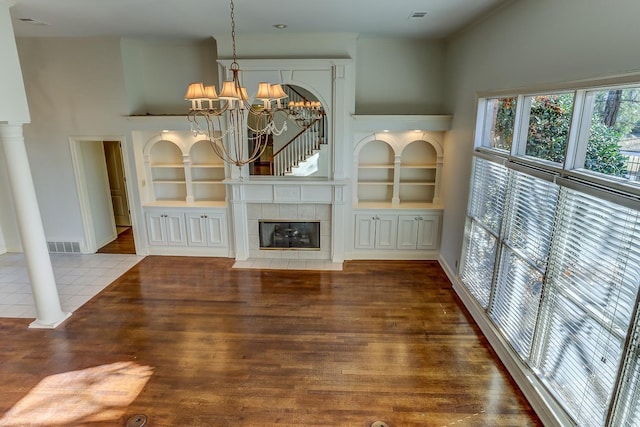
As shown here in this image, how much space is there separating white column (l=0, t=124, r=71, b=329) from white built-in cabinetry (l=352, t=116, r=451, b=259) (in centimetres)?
420

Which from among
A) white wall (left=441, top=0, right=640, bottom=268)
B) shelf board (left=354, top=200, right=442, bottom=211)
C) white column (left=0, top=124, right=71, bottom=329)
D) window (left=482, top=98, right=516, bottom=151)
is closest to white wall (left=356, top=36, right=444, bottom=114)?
white wall (left=441, top=0, right=640, bottom=268)

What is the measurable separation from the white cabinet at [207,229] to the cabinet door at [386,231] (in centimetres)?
259

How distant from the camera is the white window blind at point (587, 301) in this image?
2207 mm

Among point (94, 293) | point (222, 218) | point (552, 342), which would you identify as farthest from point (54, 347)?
point (552, 342)

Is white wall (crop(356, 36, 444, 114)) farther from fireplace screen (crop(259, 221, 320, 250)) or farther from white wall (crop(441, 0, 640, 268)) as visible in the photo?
fireplace screen (crop(259, 221, 320, 250))

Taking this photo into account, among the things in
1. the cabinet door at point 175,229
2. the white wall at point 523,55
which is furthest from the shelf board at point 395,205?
the cabinet door at point 175,229

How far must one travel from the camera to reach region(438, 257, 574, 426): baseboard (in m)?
2.79

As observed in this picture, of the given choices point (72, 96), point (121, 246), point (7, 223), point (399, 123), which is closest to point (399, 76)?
point (399, 123)

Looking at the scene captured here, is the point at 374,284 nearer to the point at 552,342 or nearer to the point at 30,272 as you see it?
the point at 552,342

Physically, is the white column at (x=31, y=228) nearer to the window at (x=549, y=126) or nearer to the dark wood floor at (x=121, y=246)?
the dark wood floor at (x=121, y=246)

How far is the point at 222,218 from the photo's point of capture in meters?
6.13

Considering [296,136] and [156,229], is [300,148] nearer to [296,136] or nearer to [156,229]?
[296,136]

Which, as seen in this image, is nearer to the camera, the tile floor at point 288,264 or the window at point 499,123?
the window at point 499,123

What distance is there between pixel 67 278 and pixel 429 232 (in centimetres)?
571
